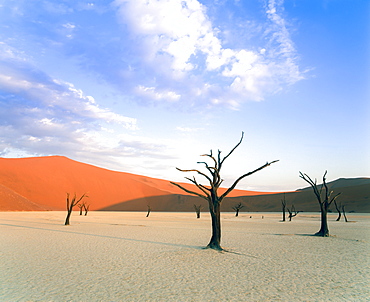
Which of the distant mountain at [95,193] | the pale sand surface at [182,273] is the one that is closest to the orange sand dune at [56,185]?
the distant mountain at [95,193]

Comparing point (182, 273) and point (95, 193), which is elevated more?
point (95, 193)

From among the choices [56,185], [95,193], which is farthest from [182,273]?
[95,193]

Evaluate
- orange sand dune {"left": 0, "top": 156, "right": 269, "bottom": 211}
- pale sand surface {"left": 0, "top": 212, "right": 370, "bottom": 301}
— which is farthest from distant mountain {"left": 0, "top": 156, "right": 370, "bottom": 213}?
pale sand surface {"left": 0, "top": 212, "right": 370, "bottom": 301}

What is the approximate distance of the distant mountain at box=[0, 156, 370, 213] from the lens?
6625 cm

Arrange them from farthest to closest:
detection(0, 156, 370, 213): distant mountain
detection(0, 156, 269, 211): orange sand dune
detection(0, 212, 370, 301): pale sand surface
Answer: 1. detection(0, 156, 370, 213): distant mountain
2. detection(0, 156, 269, 211): orange sand dune
3. detection(0, 212, 370, 301): pale sand surface

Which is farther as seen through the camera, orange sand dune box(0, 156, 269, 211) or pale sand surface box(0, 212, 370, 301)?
orange sand dune box(0, 156, 269, 211)

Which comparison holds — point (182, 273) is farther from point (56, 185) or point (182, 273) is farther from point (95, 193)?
point (95, 193)

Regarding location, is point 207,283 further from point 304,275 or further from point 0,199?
point 0,199

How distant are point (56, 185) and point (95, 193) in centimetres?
1176

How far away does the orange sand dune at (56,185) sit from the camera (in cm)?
6369

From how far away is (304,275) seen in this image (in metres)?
7.96

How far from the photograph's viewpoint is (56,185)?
8012 centimetres

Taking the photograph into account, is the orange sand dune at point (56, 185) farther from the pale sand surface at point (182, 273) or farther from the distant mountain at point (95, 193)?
the pale sand surface at point (182, 273)

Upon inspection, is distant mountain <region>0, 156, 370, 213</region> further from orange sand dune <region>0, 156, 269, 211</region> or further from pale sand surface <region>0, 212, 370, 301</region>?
pale sand surface <region>0, 212, 370, 301</region>
